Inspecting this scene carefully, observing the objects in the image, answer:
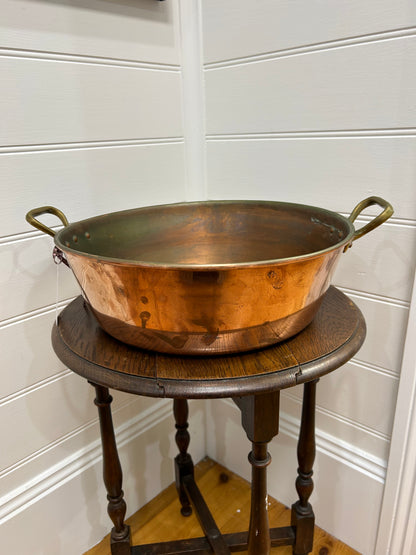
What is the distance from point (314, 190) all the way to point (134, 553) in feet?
2.69

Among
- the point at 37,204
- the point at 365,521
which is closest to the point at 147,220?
the point at 37,204

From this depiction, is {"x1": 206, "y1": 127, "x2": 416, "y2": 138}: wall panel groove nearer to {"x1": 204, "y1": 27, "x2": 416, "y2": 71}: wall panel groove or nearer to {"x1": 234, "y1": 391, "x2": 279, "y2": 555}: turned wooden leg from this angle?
{"x1": 204, "y1": 27, "x2": 416, "y2": 71}: wall panel groove

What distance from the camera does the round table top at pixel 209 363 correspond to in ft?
1.63

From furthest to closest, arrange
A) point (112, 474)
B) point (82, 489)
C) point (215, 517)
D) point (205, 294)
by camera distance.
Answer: point (215, 517), point (82, 489), point (112, 474), point (205, 294)

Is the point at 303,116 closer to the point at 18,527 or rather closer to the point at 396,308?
the point at 396,308

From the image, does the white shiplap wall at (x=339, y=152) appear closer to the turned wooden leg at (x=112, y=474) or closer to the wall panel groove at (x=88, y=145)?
the wall panel groove at (x=88, y=145)

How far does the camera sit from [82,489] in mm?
991

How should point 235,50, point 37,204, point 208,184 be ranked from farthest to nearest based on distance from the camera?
point 208,184, point 235,50, point 37,204

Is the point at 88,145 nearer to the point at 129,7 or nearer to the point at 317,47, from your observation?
the point at 129,7

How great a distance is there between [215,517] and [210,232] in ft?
2.47

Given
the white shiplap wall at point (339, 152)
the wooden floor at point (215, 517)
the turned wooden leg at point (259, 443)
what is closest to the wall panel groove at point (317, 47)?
the white shiplap wall at point (339, 152)

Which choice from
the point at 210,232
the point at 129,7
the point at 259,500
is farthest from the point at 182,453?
the point at 129,7

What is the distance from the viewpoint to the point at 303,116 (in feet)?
2.81

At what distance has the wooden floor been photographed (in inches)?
40.2
